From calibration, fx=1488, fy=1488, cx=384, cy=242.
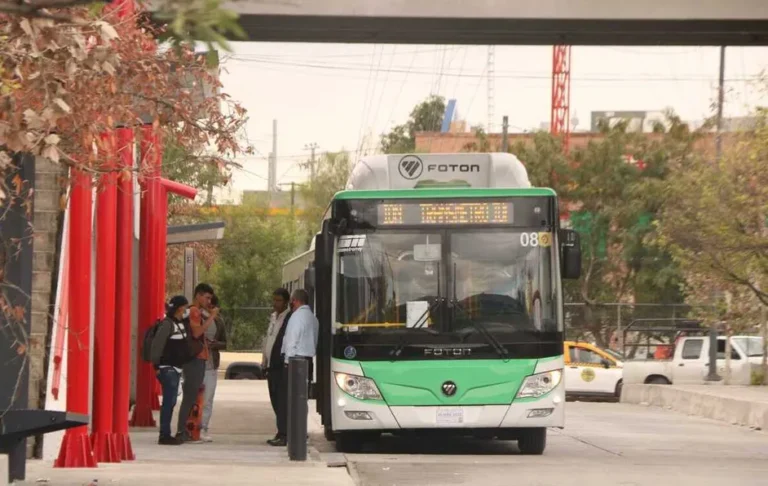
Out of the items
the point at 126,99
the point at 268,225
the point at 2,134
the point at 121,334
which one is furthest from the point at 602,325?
the point at 2,134

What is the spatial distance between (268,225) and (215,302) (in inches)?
1905

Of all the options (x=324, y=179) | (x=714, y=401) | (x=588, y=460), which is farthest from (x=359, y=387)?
(x=324, y=179)

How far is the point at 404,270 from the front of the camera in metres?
16.4

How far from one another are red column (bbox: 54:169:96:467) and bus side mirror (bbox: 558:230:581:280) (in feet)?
18.1

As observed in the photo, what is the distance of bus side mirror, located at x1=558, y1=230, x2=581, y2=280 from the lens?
1605 centimetres

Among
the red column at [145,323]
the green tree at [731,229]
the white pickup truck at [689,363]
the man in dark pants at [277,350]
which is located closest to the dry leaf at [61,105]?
the man in dark pants at [277,350]

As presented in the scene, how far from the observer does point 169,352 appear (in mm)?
17125

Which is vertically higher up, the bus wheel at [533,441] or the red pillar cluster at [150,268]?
the red pillar cluster at [150,268]

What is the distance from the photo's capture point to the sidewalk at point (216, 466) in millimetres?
11906

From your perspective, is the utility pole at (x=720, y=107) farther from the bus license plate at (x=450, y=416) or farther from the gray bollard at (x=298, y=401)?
the gray bollard at (x=298, y=401)

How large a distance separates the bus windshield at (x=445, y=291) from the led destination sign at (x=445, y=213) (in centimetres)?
27

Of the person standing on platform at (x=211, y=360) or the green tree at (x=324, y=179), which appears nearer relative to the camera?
the person standing on platform at (x=211, y=360)

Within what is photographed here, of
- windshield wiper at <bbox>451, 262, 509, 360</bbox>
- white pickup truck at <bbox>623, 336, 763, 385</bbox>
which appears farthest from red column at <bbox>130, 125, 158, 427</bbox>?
white pickup truck at <bbox>623, 336, 763, 385</bbox>

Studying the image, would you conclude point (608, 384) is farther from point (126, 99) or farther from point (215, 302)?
point (126, 99)
